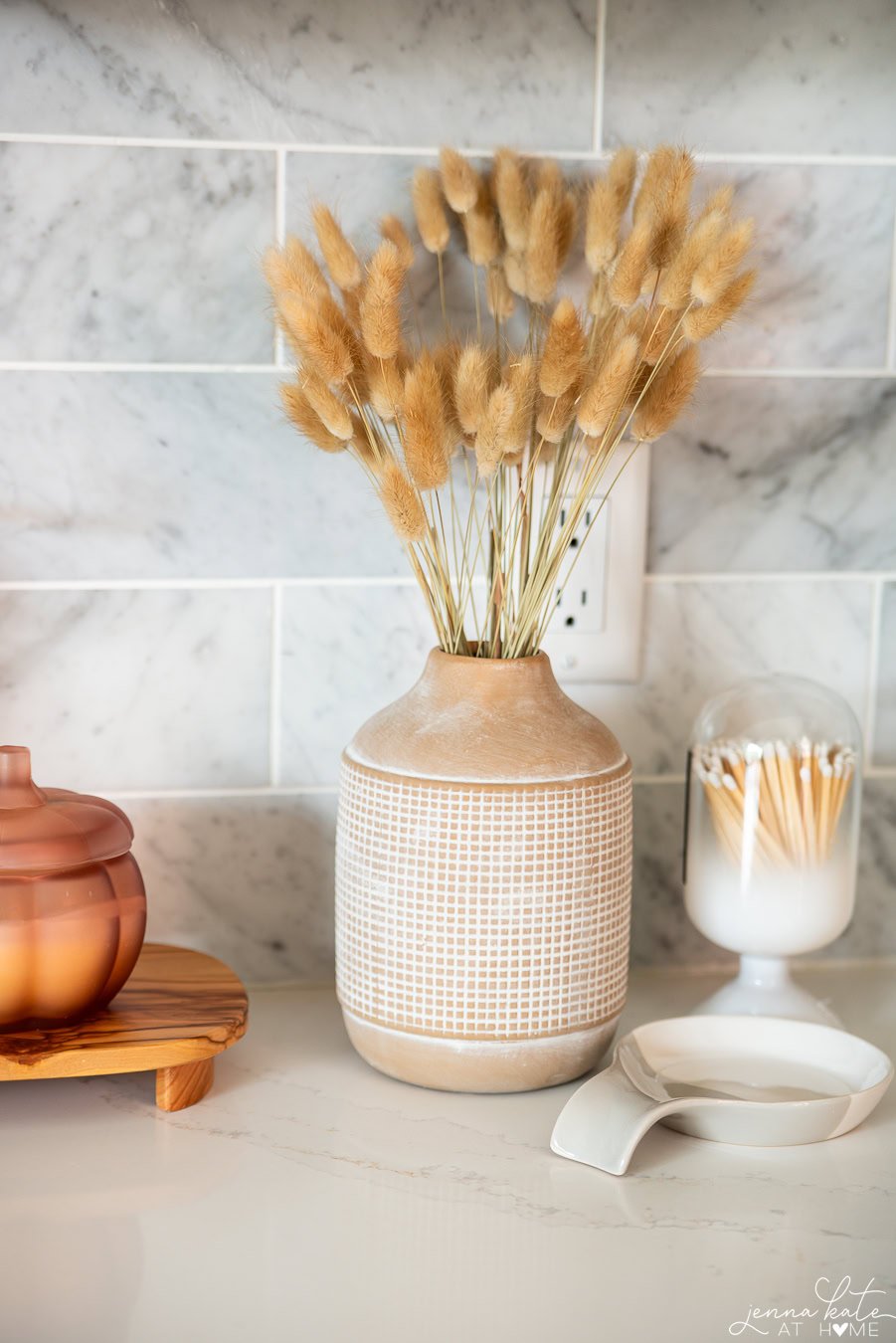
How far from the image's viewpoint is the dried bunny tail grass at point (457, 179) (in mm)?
869

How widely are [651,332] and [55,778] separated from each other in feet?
1.61

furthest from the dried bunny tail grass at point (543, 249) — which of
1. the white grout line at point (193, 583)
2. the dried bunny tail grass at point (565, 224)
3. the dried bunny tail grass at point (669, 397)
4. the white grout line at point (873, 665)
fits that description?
the white grout line at point (873, 665)

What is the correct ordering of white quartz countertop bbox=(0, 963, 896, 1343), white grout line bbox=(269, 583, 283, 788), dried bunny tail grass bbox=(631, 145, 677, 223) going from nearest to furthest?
white quartz countertop bbox=(0, 963, 896, 1343) < dried bunny tail grass bbox=(631, 145, 677, 223) < white grout line bbox=(269, 583, 283, 788)

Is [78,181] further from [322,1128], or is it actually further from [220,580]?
[322,1128]

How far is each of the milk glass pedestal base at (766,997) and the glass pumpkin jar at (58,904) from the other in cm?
39

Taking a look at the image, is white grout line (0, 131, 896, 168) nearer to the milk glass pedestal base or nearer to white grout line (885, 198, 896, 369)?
white grout line (885, 198, 896, 369)

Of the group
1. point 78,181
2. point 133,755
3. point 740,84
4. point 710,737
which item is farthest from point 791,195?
point 133,755

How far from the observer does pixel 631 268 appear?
779 millimetres

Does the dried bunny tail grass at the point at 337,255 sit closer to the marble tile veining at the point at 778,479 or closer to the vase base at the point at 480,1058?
the marble tile veining at the point at 778,479

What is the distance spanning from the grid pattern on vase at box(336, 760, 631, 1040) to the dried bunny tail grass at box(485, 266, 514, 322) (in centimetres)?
32

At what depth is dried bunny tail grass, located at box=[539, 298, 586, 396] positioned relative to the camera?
75 cm

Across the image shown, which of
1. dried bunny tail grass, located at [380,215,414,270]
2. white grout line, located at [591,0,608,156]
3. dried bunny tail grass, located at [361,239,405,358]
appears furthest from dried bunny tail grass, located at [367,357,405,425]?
white grout line, located at [591,0,608,156]

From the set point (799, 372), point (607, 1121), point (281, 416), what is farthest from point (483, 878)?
point (799, 372)

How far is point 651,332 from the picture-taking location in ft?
2.64
